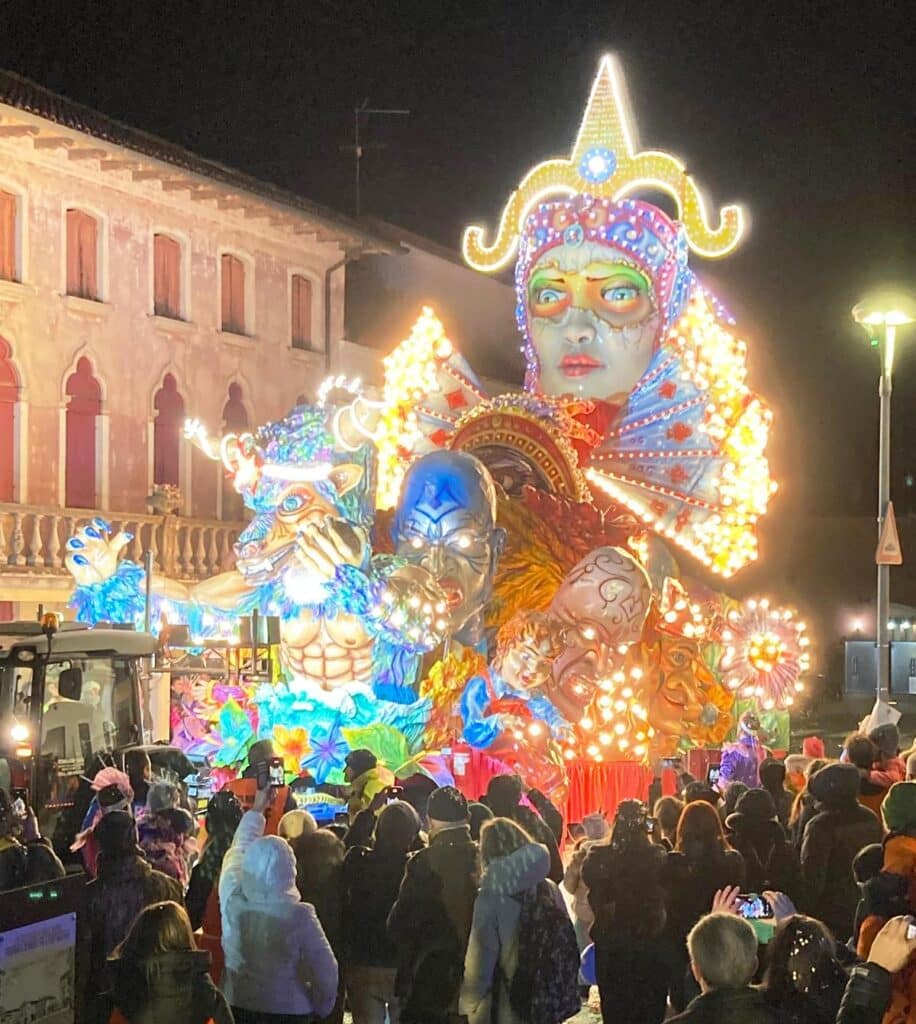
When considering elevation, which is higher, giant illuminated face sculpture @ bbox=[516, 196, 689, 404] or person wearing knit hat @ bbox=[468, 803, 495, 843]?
giant illuminated face sculpture @ bbox=[516, 196, 689, 404]

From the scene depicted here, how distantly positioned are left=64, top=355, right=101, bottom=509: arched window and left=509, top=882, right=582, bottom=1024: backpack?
2004cm

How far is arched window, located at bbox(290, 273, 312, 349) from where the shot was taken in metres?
31.8

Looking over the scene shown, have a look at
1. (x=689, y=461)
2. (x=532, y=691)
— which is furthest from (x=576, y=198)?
(x=532, y=691)

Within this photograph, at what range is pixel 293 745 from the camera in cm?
1636

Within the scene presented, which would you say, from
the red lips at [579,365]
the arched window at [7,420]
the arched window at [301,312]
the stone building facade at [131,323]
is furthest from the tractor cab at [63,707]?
the arched window at [301,312]

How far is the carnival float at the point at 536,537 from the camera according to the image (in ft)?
54.5

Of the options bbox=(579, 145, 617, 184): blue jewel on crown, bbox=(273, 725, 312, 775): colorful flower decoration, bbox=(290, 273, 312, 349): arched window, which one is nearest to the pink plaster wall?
bbox=(290, 273, 312, 349): arched window

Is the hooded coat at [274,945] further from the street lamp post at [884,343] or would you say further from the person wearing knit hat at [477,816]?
the street lamp post at [884,343]

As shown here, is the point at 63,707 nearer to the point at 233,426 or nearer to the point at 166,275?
the point at 166,275

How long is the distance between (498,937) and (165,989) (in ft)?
5.56

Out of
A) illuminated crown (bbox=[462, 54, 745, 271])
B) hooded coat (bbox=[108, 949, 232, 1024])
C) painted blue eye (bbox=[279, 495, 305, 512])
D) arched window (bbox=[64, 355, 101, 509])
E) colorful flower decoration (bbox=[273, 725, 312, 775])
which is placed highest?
illuminated crown (bbox=[462, 54, 745, 271])

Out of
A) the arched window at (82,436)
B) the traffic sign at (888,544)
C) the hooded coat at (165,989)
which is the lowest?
the hooded coat at (165,989)

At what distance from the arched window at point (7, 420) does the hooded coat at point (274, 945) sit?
1874 centimetres

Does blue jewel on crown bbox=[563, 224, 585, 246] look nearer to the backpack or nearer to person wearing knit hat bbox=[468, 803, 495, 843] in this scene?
person wearing knit hat bbox=[468, 803, 495, 843]
